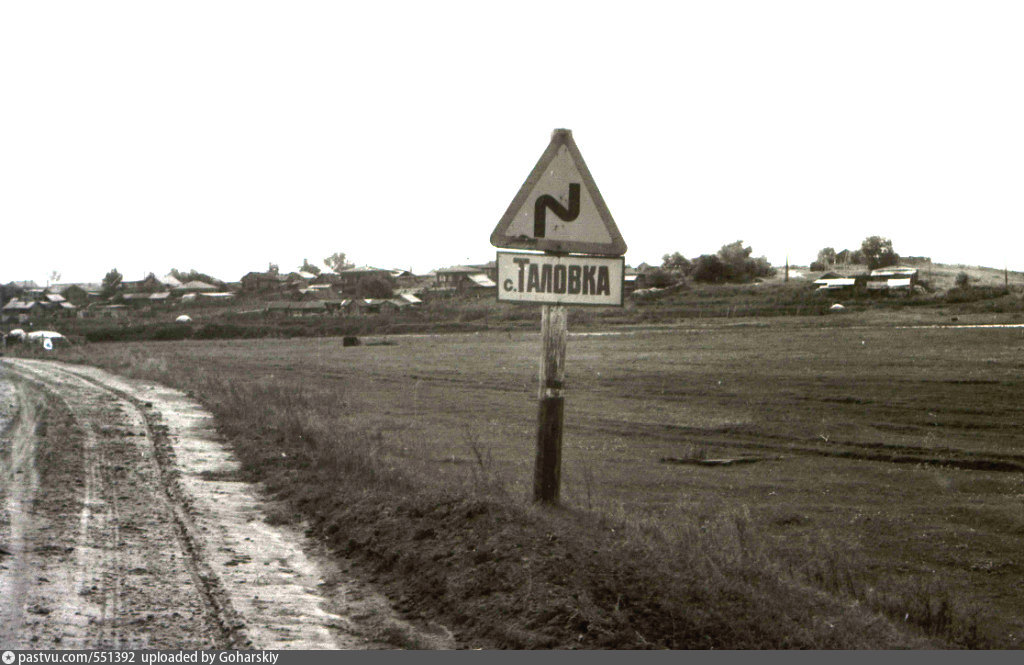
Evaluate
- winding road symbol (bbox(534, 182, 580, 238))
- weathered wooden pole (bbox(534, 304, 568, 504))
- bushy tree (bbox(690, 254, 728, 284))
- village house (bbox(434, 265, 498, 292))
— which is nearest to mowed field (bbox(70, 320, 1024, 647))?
weathered wooden pole (bbox(534, 304, 568, 504))

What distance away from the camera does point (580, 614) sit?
213 inches

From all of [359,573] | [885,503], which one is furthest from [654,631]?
[885,503]

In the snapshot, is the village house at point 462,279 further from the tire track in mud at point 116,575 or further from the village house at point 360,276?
the tire track in mud at point 116,575

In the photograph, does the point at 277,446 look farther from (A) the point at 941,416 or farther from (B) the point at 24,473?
(A) the point at 941,416

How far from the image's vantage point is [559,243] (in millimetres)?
7191

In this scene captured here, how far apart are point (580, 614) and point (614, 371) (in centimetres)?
3017

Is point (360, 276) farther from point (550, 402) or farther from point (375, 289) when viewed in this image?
point (550, 402)

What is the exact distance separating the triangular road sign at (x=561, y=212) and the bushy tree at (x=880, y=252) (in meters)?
113

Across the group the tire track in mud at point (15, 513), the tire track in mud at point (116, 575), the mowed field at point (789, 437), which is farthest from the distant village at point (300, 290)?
the tire track in mud at point (116, 575)

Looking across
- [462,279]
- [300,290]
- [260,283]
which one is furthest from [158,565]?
[260,283]

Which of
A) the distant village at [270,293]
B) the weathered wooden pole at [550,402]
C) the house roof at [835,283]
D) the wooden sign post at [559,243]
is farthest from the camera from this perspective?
the distant village at [270,293]

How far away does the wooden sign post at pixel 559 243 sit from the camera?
7.09 m

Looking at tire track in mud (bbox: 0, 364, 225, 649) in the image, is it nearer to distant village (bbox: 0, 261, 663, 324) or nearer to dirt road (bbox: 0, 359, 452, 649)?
dirt road (bbox: 0, 359, 452, 649)

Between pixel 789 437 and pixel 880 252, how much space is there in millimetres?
100766
